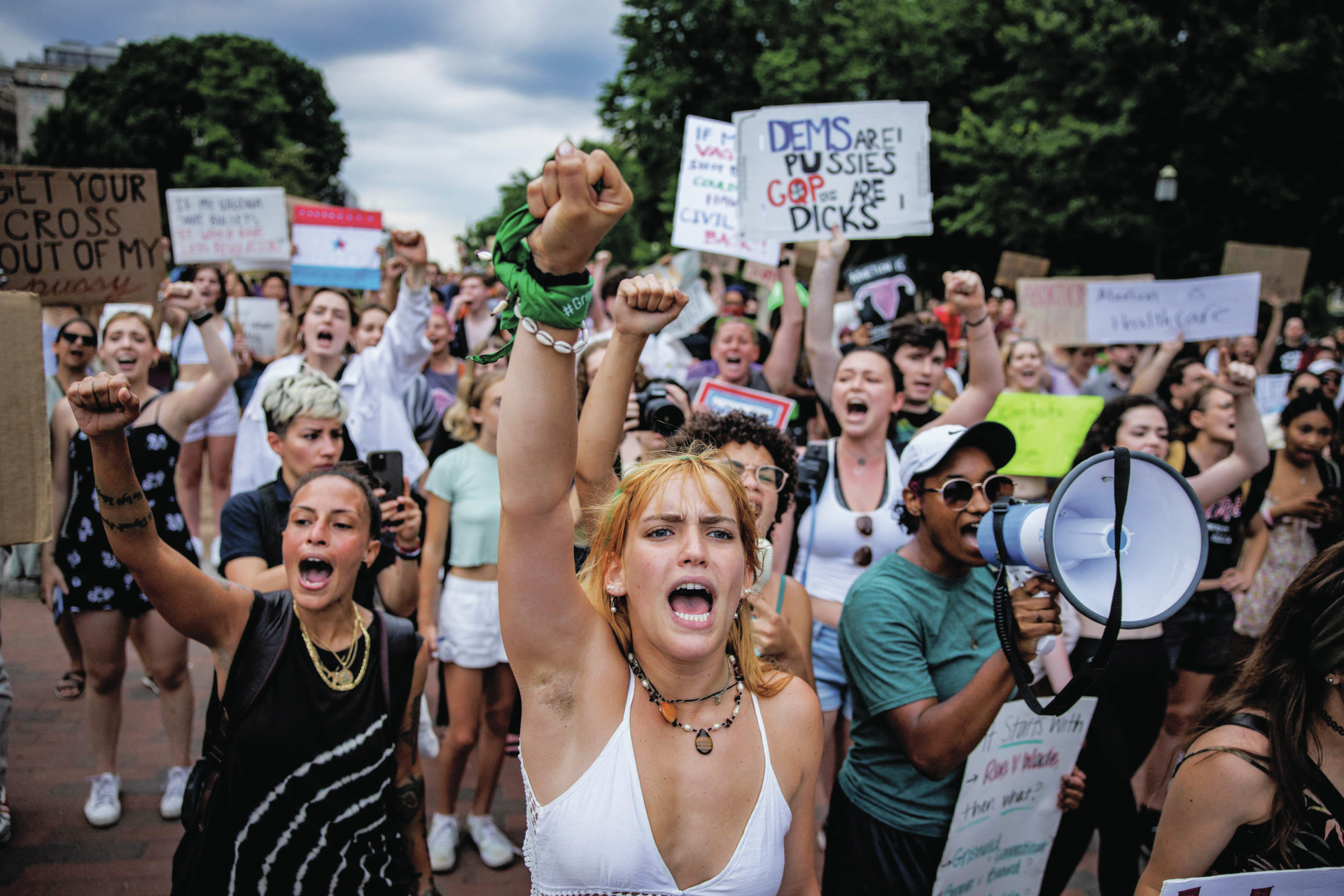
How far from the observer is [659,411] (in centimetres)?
310

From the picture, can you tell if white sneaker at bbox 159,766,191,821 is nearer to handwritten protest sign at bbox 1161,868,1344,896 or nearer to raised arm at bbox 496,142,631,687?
raised arm at bbox 496,142,631,687

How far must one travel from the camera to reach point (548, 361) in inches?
49.1

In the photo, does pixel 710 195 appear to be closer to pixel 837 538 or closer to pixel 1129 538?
pixel 837 538

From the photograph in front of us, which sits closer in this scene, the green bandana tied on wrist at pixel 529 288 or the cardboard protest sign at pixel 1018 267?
the green bandana tied on wrist at pixel 529 288

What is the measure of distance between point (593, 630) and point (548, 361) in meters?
0.56

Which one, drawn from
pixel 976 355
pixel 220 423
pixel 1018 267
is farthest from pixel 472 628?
pixel 1018 267

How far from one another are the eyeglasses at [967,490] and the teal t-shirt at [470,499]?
6.40 feet

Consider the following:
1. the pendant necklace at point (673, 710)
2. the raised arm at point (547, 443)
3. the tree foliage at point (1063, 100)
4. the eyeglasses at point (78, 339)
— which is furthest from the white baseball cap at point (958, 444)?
the tree foliage at point (1063, 100)

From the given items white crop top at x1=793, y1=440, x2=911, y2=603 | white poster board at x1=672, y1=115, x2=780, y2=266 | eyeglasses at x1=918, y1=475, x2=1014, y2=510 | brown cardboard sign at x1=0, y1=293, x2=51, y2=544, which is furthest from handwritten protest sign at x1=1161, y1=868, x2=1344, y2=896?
white poster board at x1=672, y1=115, x2=780, y2=266

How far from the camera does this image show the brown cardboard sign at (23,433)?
2545 mm

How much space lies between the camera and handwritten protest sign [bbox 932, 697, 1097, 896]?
7.64 feet

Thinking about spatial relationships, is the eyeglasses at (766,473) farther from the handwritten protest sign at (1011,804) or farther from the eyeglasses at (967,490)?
the handwritten protest sign at (1011,804)

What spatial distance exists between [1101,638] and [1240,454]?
8.85 feet

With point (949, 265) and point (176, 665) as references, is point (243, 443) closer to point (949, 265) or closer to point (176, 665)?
point (176, 665)
